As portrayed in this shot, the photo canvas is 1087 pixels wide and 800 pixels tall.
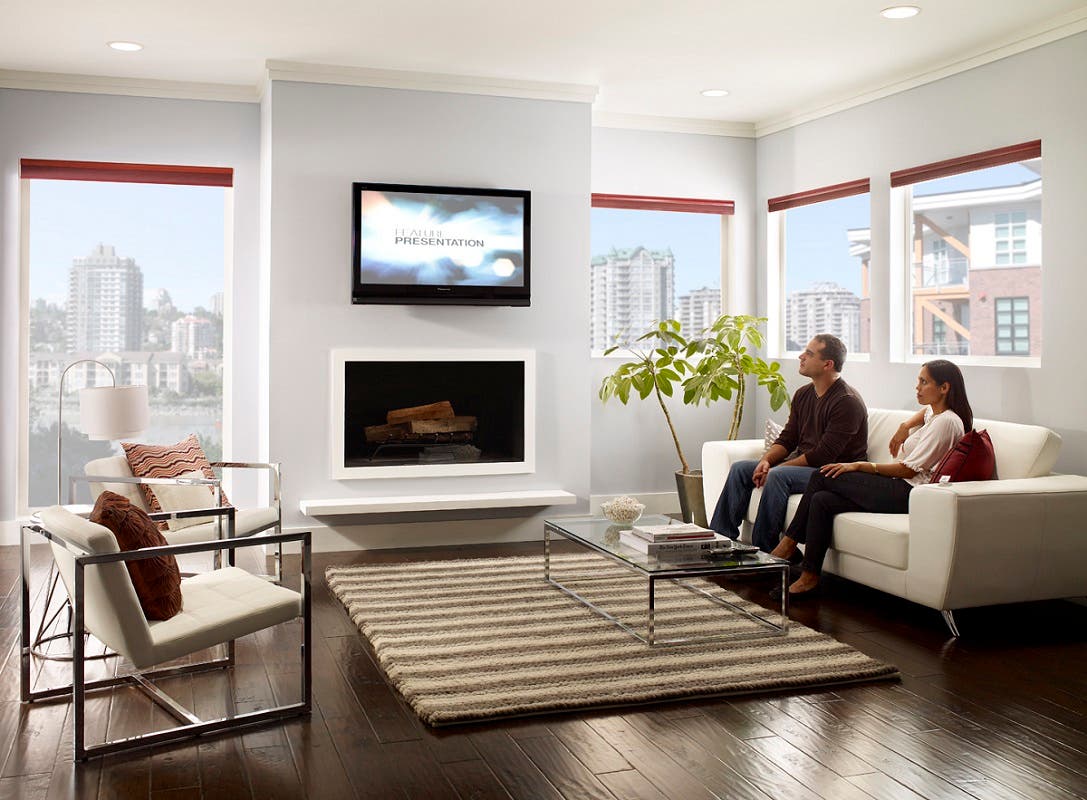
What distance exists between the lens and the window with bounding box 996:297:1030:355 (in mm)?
5152

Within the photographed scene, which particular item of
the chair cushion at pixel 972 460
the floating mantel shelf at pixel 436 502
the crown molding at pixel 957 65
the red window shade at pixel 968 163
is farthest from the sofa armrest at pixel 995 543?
the floating mantel shelf at pixel 436 502

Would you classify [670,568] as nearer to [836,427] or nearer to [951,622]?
[951,622]

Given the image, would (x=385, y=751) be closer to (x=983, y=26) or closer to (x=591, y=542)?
(x=591, y=542)

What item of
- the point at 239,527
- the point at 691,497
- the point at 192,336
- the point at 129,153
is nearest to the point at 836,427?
the point at 691,497

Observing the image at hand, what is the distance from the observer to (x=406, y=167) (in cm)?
591

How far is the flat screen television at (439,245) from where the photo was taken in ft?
19.0

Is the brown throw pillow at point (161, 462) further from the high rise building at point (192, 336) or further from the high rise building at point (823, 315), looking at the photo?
the high rise building at point (823, 315)

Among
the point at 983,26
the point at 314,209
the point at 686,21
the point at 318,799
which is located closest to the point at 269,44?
the point at 314,209

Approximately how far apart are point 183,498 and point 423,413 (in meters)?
1.63

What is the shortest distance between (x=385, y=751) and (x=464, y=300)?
334 centimetres

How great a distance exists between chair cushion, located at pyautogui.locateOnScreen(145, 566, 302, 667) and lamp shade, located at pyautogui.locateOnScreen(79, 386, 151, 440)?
1.34 metres

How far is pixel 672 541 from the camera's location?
13.4 ft

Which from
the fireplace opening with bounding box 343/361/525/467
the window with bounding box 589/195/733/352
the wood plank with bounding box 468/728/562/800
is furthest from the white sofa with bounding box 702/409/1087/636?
the window with bounding box 589/195/733/352

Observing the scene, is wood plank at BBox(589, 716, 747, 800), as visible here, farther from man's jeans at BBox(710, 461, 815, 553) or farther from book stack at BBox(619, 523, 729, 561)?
man's jeans at BBox(710, 461, 815, 553)
